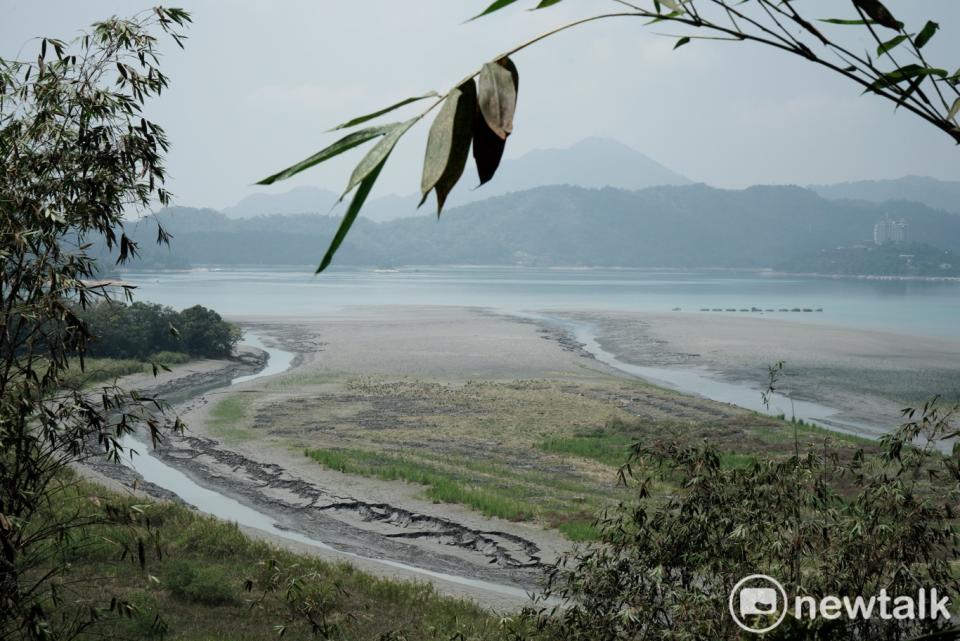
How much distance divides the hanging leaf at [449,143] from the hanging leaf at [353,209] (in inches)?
1.5

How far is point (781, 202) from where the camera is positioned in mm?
178625

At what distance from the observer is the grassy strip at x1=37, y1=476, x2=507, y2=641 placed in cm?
821

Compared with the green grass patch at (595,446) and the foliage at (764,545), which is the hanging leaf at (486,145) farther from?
the green grass patch at (595,446)

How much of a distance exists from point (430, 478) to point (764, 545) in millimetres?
12148

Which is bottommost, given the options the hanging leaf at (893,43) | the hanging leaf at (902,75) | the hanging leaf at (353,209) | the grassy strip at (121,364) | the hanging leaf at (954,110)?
the grassy strip at (121,364)

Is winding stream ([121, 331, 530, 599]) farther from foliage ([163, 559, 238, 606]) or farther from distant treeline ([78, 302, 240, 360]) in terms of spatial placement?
distant treeline ([78, 302, 240, 360])

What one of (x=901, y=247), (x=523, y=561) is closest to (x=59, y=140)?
(x=523, y=561)

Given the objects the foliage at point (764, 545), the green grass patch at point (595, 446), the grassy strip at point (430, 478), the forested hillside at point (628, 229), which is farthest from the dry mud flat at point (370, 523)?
the forested hillside at point (628, 229)

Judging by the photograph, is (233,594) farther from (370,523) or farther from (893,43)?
(893,43)

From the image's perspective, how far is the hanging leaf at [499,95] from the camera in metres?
0.61

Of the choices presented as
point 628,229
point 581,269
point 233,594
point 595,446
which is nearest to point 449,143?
point 233,594

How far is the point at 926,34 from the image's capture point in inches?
39.5

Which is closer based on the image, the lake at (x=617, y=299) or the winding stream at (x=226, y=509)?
the winding stream at (x=226, y=509)

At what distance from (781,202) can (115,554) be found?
608ft
